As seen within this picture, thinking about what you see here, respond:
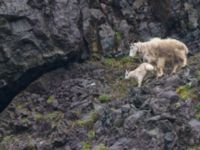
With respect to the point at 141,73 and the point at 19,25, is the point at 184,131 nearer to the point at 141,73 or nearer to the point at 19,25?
the point at 141,73

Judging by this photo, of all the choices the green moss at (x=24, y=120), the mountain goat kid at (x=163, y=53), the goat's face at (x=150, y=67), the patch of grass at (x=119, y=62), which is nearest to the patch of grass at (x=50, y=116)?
the green moss at (x=24, y=120)

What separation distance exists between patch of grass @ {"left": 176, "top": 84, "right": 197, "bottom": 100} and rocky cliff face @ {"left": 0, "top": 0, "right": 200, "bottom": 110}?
510 centimetres

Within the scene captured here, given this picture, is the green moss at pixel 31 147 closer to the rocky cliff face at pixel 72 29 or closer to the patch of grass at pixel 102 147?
the patch of grass at pixel 102 147

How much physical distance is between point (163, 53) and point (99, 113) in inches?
138

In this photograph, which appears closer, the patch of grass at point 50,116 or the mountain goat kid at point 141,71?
the patch of grass at point 50,116

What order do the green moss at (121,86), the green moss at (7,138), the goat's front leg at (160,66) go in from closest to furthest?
the green moss at (7,138) → the green moss at (121,86) → the goat's front leg at (160,66)

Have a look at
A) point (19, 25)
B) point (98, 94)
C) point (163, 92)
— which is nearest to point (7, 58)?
point (19, 25)

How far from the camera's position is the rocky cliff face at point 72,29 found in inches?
1373

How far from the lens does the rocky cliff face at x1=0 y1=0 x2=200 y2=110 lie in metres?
34.9

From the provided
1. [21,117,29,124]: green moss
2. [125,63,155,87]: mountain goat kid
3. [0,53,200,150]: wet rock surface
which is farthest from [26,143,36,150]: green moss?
[125,63,155,87]: mountain goat kid

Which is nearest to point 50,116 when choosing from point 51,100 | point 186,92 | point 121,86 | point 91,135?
point 51,100

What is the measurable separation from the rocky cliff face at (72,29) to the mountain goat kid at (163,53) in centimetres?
260

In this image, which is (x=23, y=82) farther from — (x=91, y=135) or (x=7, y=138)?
(x=91, y=135)

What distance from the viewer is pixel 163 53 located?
112 feet
